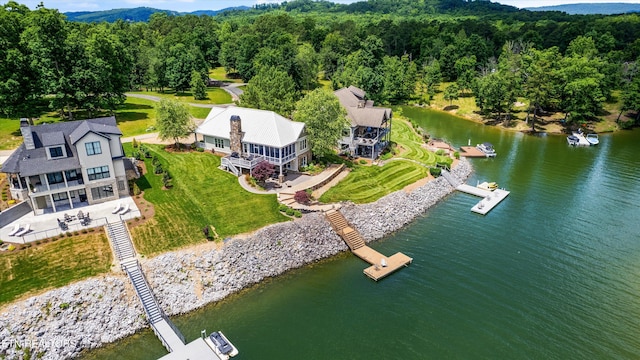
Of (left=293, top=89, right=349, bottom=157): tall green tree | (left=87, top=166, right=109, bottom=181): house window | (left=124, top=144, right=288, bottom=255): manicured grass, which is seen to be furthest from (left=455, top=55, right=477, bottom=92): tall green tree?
(left=87, top=166, right=109, bottom=181): house window

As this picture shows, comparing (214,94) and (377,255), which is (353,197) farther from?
(214,94)

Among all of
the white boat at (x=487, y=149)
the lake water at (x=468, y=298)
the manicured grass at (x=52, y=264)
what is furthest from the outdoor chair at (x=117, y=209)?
the white boat at (x=487, y=149)

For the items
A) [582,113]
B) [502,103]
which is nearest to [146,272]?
[502,103]

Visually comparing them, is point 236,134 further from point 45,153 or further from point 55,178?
point 45,153

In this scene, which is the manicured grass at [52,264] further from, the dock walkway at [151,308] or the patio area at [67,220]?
the patio area at [67,220]

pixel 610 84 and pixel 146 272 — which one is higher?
pixel 610 84

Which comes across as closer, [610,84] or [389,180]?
[389,180]
